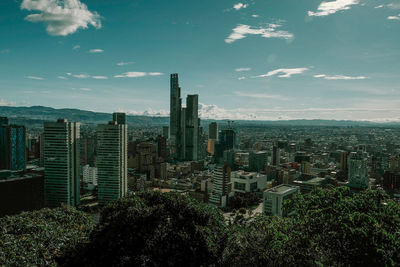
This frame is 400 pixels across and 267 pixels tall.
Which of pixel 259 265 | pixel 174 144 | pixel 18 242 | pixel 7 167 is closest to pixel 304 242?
pixel 259 265

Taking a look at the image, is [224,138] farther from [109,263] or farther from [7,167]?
[109,263]

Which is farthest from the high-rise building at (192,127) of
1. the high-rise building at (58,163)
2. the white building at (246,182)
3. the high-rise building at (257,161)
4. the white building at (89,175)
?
the high-rise building at (58,163)

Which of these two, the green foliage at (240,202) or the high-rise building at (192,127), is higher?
the high-rise building at (192,127)

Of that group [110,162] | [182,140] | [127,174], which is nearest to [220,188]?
[110,162]

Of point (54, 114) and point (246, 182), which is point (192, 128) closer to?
point (246, 182)

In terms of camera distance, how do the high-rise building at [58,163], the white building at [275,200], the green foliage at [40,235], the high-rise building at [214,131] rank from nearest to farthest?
the green foliage at [40,235]
the high-rise building at [58,163]
the white building at [275,200]
the high-rise building at [214,131]

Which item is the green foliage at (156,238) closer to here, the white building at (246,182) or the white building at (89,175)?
the white building at (246,182)

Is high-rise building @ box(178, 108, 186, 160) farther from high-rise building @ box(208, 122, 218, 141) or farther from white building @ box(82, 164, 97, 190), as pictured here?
white building @ box(82, 164, 97, 190)

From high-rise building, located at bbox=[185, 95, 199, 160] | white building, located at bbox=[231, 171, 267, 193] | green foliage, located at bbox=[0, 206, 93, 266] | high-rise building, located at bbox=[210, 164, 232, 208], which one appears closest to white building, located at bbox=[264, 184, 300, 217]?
high-rise building, located at bbox=[210, 164, 232, 208]
